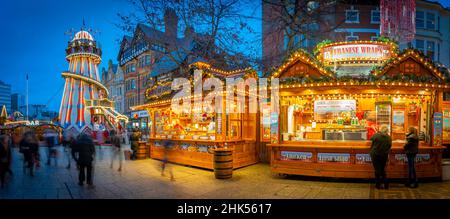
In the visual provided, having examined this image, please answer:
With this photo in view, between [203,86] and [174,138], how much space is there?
2.97m

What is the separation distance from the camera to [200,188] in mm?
7219

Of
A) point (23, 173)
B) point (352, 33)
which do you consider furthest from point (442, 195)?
point (352, 33)

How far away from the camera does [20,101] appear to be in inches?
5733

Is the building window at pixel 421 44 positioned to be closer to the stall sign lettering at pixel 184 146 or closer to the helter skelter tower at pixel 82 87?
the stall sign lettering at pixel 184 146

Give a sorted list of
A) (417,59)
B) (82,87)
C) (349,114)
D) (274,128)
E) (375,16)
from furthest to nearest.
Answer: (82,87), (375,16), (349,114), (274,128), (417,59)

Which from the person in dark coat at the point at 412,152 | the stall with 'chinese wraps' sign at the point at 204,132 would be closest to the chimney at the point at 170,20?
the stall with 'chinese wraps' sign at the point at 204,132

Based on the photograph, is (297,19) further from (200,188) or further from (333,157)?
(200,188)

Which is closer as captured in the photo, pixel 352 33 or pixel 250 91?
pixel 250 91

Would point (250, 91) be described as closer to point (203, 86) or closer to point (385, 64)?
point (203, 86)

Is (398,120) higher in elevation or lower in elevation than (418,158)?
higher

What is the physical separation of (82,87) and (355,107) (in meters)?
22.2

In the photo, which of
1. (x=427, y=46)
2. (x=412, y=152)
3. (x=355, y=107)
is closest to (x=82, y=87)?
(x=355, y=107)

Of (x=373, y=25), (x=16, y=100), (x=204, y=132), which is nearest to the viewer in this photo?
(x=204, y=132)

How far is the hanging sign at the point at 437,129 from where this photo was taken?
8.07m
